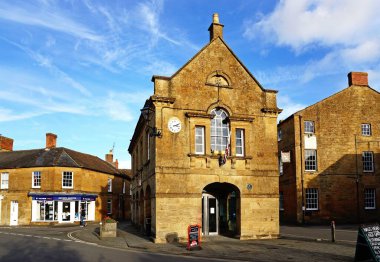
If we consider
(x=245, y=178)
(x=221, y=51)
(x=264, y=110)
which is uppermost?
(x=221, y=51)

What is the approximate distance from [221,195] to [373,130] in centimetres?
1954

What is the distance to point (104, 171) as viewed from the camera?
45500 mm

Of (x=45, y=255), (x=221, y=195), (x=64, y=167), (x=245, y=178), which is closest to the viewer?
(x=45, y=255)

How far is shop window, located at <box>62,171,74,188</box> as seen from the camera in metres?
39.8

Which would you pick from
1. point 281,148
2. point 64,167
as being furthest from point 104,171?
point 281,148

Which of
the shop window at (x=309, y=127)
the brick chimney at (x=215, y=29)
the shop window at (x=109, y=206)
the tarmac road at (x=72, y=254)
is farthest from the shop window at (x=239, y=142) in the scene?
the shop window at (x=109, y=206)

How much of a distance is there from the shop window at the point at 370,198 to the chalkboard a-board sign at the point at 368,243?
23314 millimetres

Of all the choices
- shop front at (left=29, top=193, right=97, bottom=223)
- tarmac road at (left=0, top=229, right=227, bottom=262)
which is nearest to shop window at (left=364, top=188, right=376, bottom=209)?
tarmac road at (left=0, top=229, right=227, bottom=262)

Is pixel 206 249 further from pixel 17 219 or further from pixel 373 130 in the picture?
pixel 17 219

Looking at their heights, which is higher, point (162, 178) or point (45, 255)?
point (162, 178)

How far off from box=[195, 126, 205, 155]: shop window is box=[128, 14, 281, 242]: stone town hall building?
2.1 inches

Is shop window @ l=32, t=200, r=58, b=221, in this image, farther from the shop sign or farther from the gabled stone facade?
the gabled stone facade

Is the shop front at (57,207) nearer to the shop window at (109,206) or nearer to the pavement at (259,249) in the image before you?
the shop window at (109,206)

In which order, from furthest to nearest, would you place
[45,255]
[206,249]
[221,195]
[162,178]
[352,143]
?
1. [352,143]
2. [221,195]
3. [162,178]
4. [206,249]
5. [45,255]
